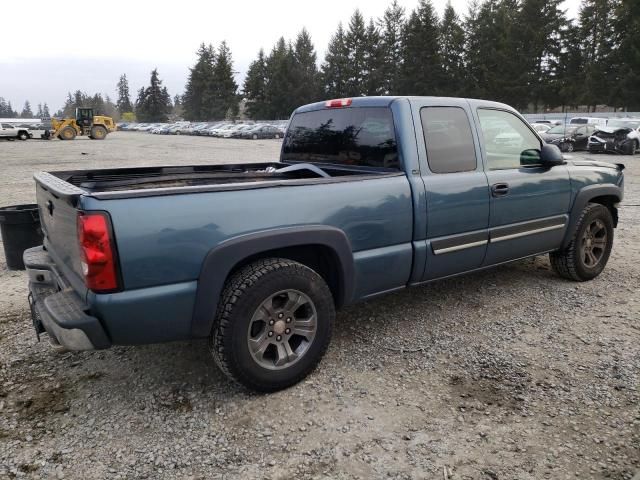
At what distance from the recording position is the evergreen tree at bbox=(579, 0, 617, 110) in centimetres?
5350

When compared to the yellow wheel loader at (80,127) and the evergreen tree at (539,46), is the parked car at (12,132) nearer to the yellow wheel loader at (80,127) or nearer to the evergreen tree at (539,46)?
the yellow wheel loader at (80,127)

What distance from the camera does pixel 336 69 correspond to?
74625 mm

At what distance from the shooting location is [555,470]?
253cm

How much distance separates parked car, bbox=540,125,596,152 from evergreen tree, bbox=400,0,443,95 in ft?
142

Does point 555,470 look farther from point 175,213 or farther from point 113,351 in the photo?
point 113,351

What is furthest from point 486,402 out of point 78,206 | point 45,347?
point 45,347

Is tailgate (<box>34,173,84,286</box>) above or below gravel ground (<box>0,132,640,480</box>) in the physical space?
above

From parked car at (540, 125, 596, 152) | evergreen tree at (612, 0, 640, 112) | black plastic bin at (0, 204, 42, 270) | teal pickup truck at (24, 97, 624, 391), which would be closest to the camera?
teal pickup truck at (24, 97, 624, 391)

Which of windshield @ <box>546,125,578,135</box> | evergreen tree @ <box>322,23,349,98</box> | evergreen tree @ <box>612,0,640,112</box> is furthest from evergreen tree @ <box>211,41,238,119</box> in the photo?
windshield @ <box>546,125,578,135</box>

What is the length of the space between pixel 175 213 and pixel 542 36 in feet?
221

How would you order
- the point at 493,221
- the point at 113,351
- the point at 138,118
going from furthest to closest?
the point at 138,118, the point at 493,221, the point at 113,351

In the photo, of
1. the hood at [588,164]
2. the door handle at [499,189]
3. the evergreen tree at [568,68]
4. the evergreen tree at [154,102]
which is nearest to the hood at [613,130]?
the hood at [588,164]

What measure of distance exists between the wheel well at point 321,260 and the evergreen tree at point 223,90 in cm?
8547

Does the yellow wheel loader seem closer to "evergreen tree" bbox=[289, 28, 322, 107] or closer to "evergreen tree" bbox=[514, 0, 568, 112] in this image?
"evergreen tree" bbox=[289, 28, 322, 107]
